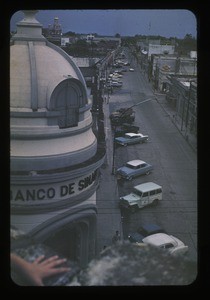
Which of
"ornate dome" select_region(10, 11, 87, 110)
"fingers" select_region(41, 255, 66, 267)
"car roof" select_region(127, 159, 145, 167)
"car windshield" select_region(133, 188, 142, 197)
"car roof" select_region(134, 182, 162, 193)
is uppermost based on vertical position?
"ornate dome" select_region(10, 11, 87, 110)

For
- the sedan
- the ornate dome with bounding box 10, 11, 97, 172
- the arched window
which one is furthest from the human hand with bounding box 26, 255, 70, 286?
the sedan

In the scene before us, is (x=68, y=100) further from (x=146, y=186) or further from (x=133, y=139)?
(x=146, y=186)

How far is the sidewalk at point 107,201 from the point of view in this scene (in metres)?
2.63

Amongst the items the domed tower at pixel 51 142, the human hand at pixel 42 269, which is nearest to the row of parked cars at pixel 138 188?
the domed tower at pixel 51 142

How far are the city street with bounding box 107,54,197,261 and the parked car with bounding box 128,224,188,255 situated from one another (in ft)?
0.29

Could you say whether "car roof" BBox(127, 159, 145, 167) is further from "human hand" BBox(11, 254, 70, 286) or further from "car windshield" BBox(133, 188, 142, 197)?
"human hand" BBox(11, 254, 70, 286)

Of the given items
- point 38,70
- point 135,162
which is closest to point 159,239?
point 135,162

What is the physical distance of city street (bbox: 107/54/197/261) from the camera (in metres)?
2.76

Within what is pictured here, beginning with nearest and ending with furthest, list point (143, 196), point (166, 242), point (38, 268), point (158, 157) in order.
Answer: point (38, 268), point (166, 242), point (143, 196), point (158, 157)

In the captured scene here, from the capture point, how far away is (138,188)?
3.22 metres

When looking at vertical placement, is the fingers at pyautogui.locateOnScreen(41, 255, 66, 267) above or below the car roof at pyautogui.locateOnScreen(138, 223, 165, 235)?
above

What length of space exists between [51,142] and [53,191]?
342 mm

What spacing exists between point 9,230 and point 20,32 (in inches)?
47.6
